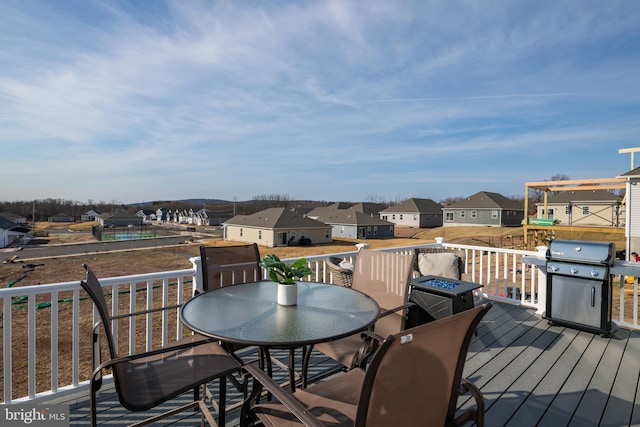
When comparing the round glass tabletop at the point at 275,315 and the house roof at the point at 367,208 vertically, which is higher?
the house roof at the point at 367,208

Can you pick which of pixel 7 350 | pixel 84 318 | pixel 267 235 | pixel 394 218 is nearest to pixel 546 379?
pixel 7 350

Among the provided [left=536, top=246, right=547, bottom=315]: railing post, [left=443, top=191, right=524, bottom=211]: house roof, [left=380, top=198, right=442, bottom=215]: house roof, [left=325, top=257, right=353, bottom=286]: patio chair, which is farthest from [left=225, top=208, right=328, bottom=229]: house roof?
[left=536, top=246, right=547, bottom=315]: railing post

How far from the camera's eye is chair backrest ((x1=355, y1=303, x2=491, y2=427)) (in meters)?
0.96

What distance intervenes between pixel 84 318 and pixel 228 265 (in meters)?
10.4

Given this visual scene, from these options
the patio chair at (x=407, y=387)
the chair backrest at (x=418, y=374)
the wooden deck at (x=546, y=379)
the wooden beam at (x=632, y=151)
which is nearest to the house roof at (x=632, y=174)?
the wooden beam at (x=632, y=151)

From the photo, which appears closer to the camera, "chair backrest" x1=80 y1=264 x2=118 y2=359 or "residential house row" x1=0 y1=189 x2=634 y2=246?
"chair backrest" x1=80 y1=264 x2=118 y2=359

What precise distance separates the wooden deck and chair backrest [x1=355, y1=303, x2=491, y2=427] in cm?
142

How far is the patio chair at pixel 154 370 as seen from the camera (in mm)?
1552

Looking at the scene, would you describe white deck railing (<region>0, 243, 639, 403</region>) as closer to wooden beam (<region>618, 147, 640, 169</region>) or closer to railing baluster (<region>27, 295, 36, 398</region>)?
railing baluster (<region>27, 295, 36, 398</region>)

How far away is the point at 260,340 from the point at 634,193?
Answer: 15.3 m

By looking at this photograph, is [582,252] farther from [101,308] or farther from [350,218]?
[350,218]

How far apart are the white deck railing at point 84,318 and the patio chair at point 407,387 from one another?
4.97 feet

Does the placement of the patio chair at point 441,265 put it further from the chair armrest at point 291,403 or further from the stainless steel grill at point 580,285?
the chair armrest at point 291,403

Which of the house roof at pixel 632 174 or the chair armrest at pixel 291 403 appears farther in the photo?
the house roof at pixel 632 174
